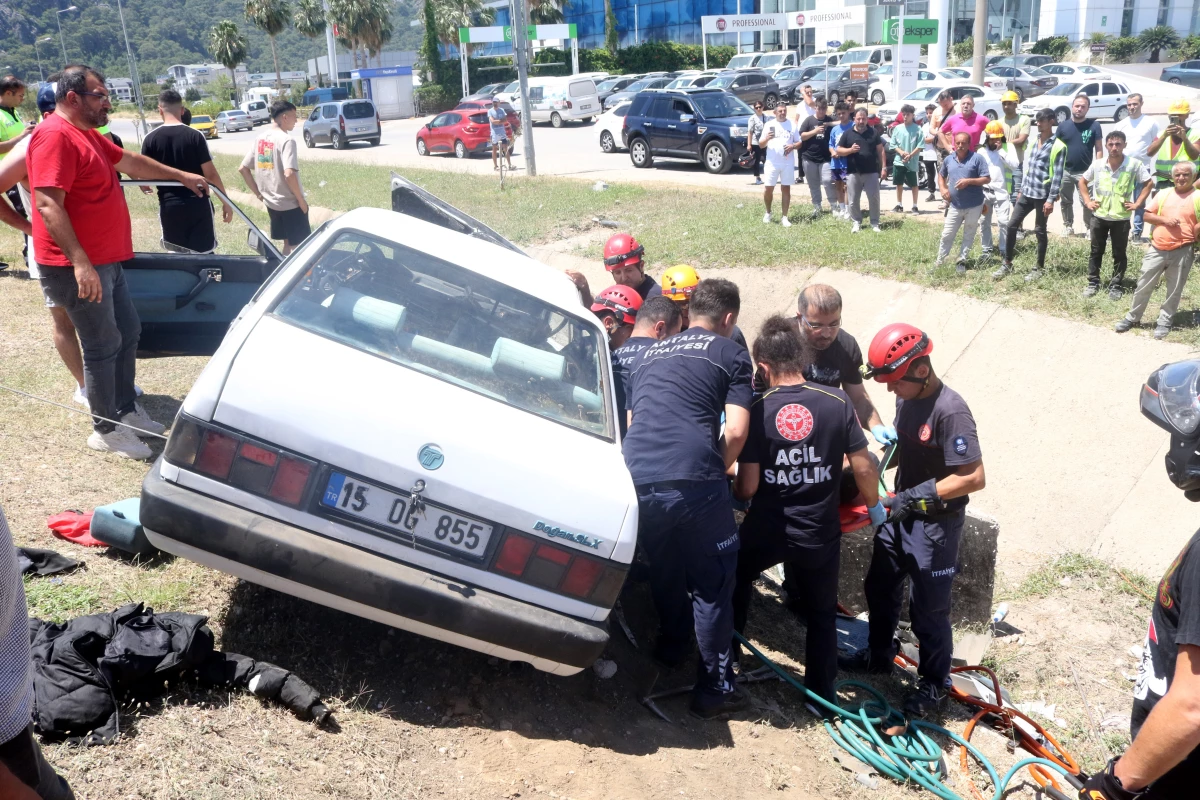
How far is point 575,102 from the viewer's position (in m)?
36.0

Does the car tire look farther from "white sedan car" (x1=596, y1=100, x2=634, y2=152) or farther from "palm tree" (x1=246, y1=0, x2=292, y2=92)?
"palm tree" (x1=246, y1=0, x2=292, y2=92)

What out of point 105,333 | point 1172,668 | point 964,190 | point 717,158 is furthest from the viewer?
point 717,158

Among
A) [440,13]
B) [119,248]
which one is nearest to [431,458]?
[119,248]

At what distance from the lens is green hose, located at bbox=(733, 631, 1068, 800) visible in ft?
12.4

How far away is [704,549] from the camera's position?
3.86m

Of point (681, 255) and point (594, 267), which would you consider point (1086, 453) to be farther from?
point (594, 267)

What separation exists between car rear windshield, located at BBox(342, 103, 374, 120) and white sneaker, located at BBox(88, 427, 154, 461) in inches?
1197

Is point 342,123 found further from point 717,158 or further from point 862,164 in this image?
point 862,164

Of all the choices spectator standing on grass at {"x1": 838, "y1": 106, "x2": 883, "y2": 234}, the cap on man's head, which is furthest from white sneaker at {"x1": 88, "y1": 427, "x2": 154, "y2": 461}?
spectator standing on grass at {"x1": 838, "y1": 106, "x2": 883, "y2": 234}

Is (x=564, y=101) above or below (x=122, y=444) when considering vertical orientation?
above

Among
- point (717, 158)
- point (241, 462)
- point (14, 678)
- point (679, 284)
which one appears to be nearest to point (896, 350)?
point (679, 284)

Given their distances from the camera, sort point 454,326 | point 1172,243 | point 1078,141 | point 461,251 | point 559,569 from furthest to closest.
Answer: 1. point 1078,141
2. point 1172,243
3. point 461,251
4. point 454,326
5. point 559,569

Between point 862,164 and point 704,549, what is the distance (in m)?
9.73

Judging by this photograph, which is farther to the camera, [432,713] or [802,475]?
[802,475]
